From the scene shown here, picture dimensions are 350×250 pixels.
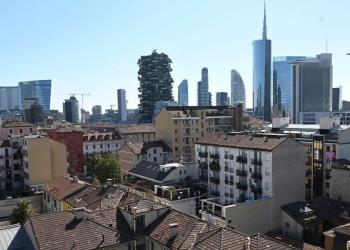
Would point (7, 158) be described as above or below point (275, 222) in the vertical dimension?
above

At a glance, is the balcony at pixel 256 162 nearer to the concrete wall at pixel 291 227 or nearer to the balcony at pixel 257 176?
the balcony at pixel 257 176

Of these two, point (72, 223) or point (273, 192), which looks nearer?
point (72, 223)

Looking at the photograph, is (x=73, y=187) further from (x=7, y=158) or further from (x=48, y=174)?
(x=7, y=158)

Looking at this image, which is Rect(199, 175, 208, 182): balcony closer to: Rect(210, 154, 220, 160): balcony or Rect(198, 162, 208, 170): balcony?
Rect(198, 162, 208, 170): balcony

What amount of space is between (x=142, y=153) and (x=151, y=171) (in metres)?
14.5

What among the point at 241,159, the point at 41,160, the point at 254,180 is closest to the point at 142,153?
the point at 41,160

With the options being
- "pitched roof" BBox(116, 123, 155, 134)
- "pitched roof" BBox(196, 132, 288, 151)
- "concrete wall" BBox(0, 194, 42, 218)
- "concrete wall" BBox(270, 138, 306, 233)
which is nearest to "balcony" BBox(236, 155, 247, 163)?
"pitched roof" BBox(196, 132, 288, 151)

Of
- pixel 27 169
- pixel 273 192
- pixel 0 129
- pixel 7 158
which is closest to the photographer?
pixel 273 192

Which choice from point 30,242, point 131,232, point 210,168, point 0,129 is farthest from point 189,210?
point 0,129

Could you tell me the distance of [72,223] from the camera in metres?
34.4

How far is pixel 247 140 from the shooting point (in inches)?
2426

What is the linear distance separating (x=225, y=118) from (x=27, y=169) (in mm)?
53470

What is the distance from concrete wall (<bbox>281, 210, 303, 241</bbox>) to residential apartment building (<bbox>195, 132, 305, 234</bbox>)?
0.87 meters

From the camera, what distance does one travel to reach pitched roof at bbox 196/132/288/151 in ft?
187
